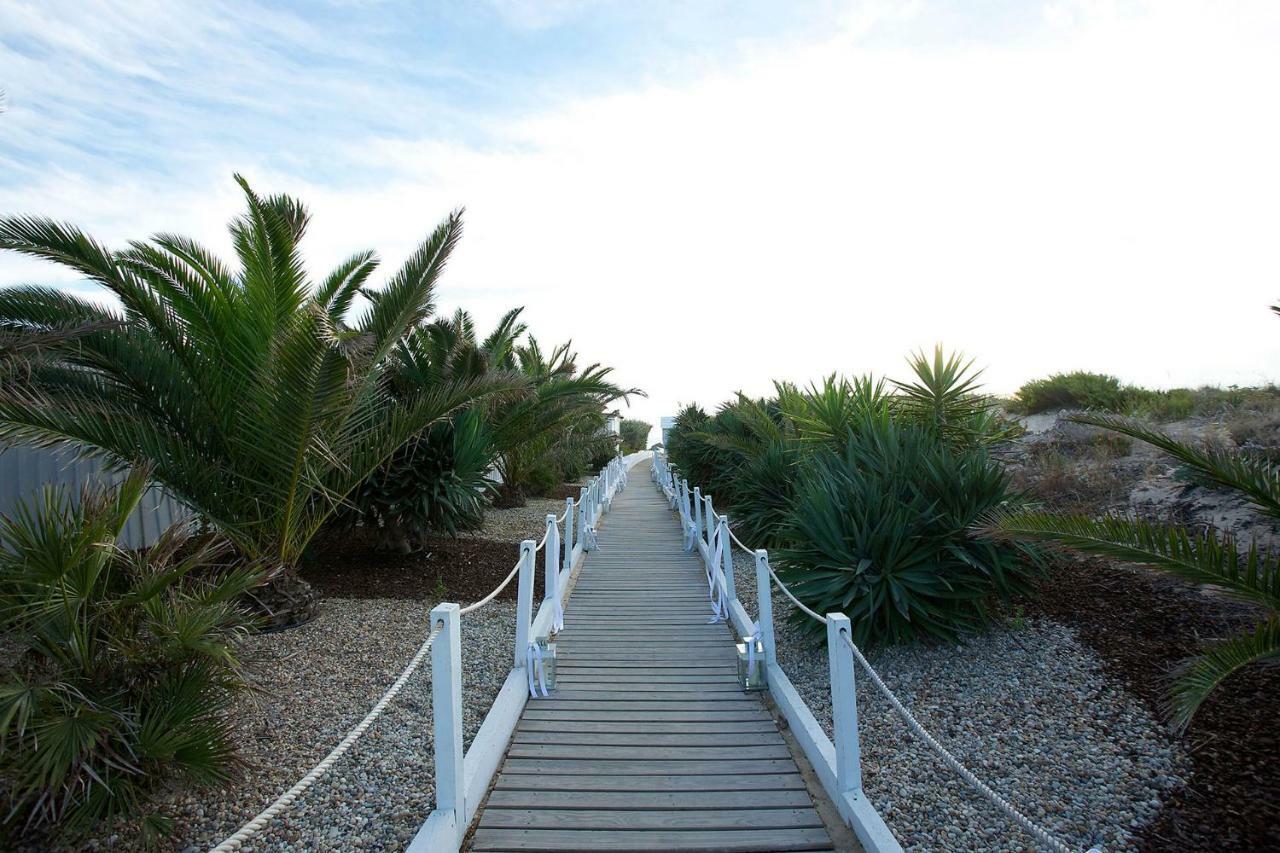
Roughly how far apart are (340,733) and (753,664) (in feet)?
8.93

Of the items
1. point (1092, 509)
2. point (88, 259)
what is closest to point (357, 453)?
point (88, 259)

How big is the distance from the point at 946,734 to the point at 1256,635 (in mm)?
1918

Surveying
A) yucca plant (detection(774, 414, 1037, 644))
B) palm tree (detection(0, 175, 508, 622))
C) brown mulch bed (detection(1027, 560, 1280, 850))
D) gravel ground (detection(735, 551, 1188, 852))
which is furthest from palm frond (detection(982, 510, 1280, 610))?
palm tree (detection(0, 175, 508, 622))

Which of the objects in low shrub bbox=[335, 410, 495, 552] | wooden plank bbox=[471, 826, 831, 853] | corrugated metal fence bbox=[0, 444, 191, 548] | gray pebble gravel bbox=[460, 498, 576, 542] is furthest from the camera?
gray pebble gravel bbox=[460, 498, 576, 542]

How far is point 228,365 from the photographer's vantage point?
6148 millimetres

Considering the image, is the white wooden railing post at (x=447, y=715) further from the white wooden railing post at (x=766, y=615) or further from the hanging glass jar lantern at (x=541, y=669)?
the white wooden railing post at (x=766, y=615)

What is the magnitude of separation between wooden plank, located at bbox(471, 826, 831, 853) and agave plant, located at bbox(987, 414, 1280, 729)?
164 centimetres

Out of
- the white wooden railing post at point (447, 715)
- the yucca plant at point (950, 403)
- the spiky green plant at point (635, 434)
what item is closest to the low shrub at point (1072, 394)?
the yucca plant at point (950, 403)

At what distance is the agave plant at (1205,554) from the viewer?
116 inches

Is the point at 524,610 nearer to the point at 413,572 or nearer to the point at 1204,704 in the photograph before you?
the point at 413,572

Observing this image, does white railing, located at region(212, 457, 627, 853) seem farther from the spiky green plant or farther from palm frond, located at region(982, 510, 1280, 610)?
the spiky green plant

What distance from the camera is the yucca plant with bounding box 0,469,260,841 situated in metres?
3.00

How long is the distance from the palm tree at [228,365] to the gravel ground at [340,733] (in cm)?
74

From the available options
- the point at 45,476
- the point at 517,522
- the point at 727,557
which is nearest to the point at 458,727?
the point at 727,557
